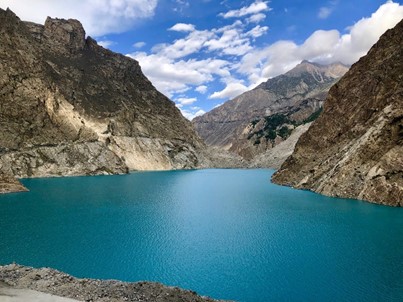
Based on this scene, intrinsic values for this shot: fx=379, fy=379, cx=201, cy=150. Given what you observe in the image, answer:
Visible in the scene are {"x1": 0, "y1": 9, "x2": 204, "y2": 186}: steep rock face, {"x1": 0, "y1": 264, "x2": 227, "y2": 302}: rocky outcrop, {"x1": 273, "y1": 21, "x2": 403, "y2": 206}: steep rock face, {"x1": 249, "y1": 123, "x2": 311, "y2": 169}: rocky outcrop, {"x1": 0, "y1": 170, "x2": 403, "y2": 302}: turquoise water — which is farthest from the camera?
{"x1": 249, "y1": 123, "x2": 311, "y2": 169}: rocky outcrop

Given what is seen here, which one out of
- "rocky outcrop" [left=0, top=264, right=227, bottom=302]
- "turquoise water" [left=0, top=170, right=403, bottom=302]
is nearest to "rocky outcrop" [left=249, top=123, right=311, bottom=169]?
"turquoise water" [left=0, top=170, right=403, bottom=302]

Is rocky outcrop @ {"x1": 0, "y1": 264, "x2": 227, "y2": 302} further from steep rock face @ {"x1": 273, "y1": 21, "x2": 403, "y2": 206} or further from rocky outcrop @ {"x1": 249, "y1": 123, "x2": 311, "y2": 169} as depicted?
rocky outcrop @ {"x1": 249, "y1": 123, "x2": 311, "y2": 169}

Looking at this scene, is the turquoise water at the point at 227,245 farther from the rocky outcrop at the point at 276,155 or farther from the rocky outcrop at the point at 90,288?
the rocky outcrop at the point at 276,155

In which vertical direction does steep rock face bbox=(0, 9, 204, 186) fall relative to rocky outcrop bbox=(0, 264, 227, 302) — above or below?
above

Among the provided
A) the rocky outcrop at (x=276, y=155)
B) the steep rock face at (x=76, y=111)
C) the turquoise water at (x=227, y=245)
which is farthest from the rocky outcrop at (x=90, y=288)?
the rocky outcrop at (x=276, y=155)

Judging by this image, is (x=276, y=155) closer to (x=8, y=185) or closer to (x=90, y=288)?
(x=8, y=185)

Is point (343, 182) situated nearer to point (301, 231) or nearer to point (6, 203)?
point (301, 231)

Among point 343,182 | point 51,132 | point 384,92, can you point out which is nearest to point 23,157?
point 51,132
